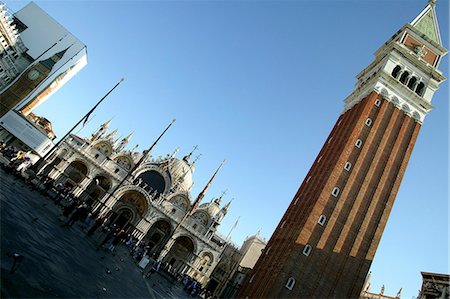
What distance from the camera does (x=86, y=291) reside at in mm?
11156

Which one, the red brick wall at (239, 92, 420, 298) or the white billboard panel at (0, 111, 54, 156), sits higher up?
the red brick wall at (239, 92, 420, 298)

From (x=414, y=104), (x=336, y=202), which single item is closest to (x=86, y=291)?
(x=336, y=202)

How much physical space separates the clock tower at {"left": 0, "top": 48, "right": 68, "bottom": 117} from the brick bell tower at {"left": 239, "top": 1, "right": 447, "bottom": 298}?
38647mm

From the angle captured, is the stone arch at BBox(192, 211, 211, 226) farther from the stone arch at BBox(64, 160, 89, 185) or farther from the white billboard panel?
the white billboard panel

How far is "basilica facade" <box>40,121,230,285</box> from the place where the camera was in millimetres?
56969

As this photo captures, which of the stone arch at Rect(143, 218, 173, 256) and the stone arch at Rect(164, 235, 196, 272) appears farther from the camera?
the stone arch at Rect(143, 218, 173, 256)

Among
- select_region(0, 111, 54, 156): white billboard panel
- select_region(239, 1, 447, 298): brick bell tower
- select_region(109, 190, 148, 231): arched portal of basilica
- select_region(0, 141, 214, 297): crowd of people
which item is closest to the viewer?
select_region(0, 141, 214, 297): crowd of people

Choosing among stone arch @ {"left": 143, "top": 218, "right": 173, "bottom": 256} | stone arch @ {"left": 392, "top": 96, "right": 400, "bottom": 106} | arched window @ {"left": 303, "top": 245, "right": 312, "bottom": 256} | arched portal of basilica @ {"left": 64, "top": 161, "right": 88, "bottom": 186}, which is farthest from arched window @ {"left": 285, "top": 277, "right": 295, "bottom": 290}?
arched portal of basilica @ {"left": 64, "top": 161, "right": 88, "bottom": 186}

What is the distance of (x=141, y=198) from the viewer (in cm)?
5859

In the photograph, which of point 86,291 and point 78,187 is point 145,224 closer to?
point 78,187

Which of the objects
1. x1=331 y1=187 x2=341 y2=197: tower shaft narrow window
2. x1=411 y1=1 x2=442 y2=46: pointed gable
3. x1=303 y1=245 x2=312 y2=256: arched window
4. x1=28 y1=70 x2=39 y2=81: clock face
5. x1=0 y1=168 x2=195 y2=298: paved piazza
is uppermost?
x1=411 y1=1 x2=442 y2=46: pointed gable

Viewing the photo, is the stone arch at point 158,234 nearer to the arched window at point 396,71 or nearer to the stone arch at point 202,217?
the stone arch at point 202,217

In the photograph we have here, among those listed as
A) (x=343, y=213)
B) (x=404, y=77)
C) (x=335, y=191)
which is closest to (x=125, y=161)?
(x=335, y=191)

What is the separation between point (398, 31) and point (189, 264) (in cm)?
4696
